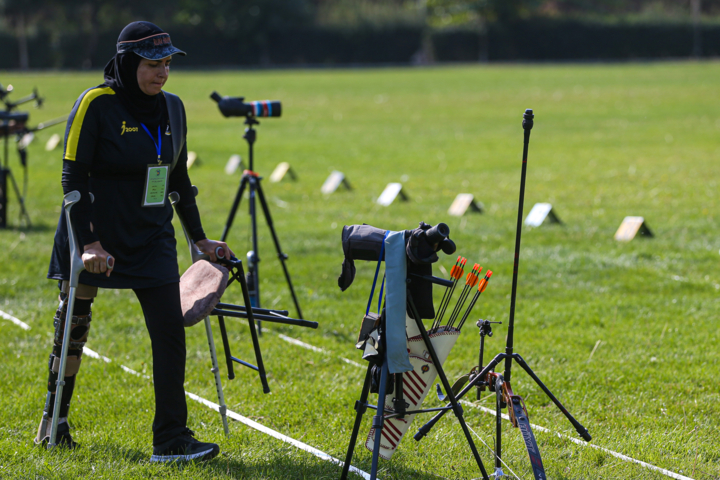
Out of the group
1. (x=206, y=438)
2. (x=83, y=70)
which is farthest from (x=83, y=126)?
(x=83, y=70)

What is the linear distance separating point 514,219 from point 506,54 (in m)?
59.5

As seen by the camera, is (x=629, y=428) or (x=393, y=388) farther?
(x=629, y=428)

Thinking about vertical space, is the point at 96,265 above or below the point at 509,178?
above

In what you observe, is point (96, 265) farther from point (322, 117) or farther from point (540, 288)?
point (322, 117)

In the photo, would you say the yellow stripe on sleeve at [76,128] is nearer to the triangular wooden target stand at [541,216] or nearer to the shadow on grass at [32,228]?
the shadow on grass at [32,228]

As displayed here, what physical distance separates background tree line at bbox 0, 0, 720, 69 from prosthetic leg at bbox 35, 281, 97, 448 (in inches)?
2525

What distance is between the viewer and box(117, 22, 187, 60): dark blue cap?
3.72m

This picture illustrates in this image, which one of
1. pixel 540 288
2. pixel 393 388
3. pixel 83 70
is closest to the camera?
pixel 393 388

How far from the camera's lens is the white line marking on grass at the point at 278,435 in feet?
13.5

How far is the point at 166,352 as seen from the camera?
13.0ft

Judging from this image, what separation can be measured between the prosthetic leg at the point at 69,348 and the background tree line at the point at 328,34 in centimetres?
6413

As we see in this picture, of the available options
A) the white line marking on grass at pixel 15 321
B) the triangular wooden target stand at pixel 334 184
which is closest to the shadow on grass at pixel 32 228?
the white line marking on grass at pixel 15 321

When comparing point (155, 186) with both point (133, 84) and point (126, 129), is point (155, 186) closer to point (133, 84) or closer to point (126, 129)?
point (126, 129)

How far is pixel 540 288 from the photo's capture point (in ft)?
24.8
